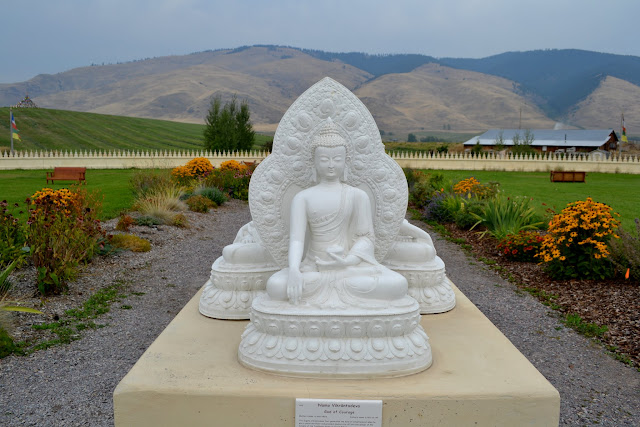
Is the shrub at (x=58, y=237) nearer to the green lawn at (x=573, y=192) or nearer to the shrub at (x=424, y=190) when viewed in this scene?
the shrub at (x=424, y=190)

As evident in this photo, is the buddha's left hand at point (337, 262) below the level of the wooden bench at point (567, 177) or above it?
above

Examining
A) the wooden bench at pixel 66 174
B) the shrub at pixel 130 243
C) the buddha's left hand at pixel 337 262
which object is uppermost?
the buddha's left hand at pixel 337 262

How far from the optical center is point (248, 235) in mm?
4781

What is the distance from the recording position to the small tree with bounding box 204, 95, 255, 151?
93.9 feet

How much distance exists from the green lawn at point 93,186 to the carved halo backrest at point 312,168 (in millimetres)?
7190

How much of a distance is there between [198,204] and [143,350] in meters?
8.41

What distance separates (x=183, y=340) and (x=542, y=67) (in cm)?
19355

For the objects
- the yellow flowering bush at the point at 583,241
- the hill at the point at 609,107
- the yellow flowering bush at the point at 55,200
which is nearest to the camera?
the yellow flowering bush at the point at 55,200

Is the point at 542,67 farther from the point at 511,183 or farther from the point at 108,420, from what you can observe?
the point at 108,420

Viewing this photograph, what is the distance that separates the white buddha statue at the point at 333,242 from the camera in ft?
11.1

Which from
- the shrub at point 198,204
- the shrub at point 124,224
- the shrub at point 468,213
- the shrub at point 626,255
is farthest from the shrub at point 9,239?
the shrub at point 468,213

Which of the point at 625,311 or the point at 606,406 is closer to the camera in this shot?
the point at 606,406

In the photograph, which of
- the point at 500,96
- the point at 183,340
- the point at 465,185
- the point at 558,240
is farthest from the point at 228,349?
the point at 500,96

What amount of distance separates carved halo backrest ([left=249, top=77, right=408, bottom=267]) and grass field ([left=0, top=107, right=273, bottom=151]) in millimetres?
31884
